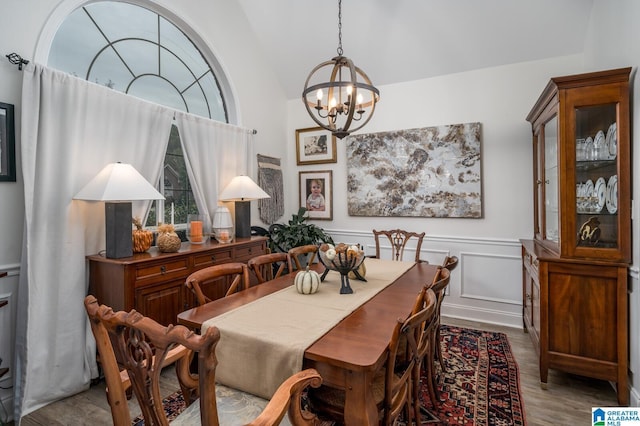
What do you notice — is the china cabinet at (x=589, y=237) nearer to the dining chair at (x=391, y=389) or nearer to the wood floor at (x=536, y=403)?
the wood floor at (x=536, y=403)

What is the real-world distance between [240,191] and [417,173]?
2050 millimetres

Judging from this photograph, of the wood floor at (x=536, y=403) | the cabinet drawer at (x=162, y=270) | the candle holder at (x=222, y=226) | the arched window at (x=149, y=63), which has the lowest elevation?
the wood floor at (x=536, y=403)

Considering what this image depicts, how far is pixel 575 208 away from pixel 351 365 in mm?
2079

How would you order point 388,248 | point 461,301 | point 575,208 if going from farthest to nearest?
point 388,248
point 461,301
point 575,208

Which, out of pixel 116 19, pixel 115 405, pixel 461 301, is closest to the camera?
pixel 115 405

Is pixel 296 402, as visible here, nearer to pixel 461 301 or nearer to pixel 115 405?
pixel 115 405

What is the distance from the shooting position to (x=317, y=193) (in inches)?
187

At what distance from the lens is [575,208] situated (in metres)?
2.36

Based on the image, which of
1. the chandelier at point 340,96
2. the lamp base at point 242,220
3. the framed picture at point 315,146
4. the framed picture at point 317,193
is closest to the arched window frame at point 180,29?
the lamp base at point 242,220

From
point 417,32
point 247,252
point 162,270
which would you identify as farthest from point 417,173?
point 162,270

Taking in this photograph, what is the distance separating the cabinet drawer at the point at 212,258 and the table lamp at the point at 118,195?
522 millimetres

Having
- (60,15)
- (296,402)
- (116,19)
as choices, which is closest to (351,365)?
(296,402)

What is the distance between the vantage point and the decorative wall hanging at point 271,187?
170 inches

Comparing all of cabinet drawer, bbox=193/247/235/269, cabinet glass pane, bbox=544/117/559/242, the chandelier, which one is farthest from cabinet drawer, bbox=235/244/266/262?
cabinet glass pane, bbox=544/117/559/242
